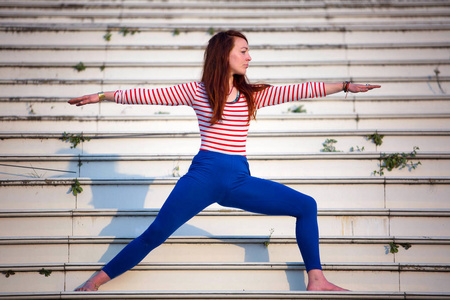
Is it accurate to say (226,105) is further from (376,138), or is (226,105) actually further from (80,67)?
(80,67)

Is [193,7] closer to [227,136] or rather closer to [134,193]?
[134,193]

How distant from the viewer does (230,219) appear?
3.63m

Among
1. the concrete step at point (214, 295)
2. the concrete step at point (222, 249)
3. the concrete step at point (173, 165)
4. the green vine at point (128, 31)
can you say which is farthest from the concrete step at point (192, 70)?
the concrete step at point (214, 295)

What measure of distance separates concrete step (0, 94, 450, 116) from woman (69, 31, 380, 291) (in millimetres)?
1755

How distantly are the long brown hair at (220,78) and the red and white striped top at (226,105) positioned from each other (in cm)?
4

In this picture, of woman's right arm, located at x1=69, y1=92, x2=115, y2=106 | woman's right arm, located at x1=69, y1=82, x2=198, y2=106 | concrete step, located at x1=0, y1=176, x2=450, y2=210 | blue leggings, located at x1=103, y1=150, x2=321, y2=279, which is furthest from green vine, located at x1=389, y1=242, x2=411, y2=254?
woman's right arm, located at x1=69, y1=92, x2=115, y2=106

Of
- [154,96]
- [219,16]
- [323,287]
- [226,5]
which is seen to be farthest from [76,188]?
[226,5]

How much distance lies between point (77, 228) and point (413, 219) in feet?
7.96

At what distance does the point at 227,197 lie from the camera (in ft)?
9.03

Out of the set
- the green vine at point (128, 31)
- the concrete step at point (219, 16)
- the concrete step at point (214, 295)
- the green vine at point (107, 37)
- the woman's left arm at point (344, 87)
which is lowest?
the concrete step at point (214, 295)

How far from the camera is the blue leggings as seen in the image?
2.71 meters

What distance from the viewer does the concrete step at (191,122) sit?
14.5 feet

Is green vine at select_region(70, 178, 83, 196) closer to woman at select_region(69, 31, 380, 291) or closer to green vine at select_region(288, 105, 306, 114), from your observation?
woman at select_region(69, 31, 380, 291)

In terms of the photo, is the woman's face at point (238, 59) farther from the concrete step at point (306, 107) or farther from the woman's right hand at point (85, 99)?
the concrete step at point (306, 107)
